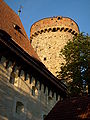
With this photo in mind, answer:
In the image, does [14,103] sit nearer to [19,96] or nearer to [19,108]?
[19,96]

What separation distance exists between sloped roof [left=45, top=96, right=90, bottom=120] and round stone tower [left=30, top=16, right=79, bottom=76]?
9724mm

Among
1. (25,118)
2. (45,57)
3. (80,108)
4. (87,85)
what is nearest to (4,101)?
(25,118)

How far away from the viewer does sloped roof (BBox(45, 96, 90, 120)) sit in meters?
Answer: 8.80

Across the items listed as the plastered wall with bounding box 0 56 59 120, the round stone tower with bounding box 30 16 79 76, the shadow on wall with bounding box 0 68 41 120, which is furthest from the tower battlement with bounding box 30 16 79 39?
the shadow on wall with bounding box 0 68 41 120

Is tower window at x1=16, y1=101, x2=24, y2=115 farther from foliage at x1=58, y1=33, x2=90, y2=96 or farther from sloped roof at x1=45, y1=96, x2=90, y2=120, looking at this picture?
foliage at x1=58, y1=33, x2=90, y2=96

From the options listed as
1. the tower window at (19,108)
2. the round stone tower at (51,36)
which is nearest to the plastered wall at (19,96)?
the tower window at (19,108)

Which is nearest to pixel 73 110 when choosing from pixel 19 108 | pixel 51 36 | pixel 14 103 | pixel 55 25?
pixel 19 108

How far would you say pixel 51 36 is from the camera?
74.4ft

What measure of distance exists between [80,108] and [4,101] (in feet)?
11.9

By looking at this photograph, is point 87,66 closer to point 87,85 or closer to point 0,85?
point 87,85

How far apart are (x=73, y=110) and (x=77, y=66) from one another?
7357 millimetres

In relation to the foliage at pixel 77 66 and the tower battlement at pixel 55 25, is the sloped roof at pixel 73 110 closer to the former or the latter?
the foliage at pixel 77 66

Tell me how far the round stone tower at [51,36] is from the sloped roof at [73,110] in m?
9.72

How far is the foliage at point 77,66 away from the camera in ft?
51.8
